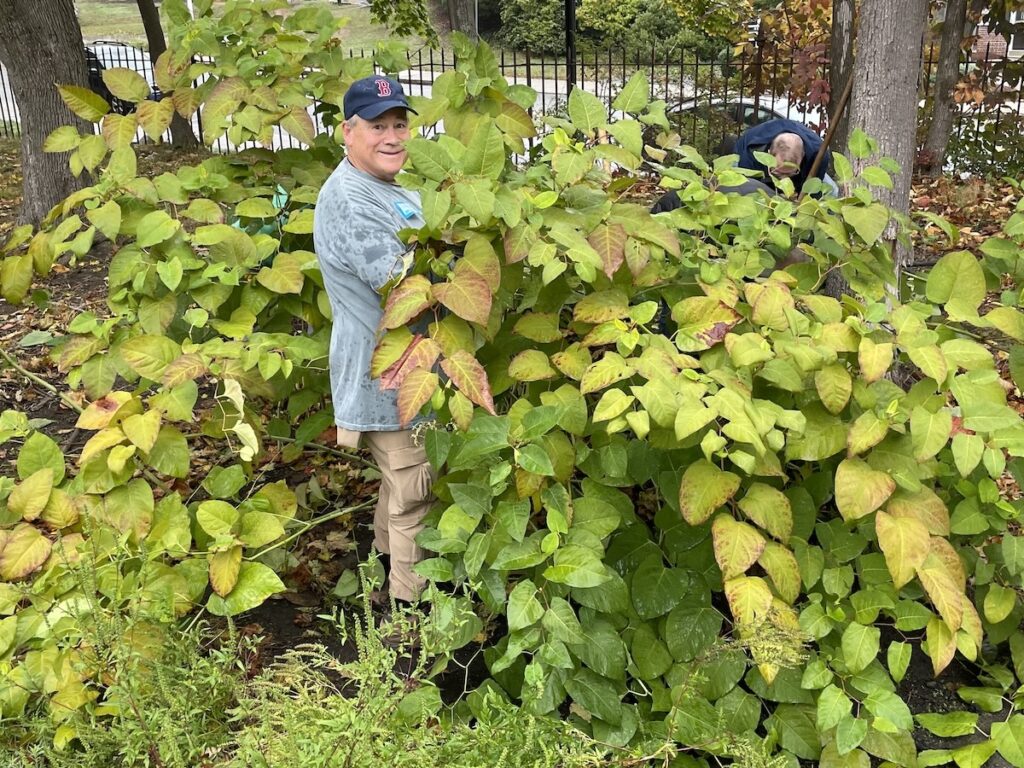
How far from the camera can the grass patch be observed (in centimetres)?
3734

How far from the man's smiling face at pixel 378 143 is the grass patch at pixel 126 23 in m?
32.0

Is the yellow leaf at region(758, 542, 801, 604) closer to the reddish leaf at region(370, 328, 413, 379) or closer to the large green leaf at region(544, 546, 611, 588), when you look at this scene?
the large green leaf at region(544, 546, 611, 588)

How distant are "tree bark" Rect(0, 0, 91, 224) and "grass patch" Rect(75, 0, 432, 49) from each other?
27.1 m

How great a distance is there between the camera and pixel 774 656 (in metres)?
2.00

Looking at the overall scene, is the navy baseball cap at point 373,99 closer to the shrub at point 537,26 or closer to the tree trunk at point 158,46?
the tree trunk at point 158,46

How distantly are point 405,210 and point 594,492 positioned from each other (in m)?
1.05

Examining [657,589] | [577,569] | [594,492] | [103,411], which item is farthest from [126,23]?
[577,569]

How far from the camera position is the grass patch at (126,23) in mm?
37344

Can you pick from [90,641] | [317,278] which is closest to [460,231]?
[317,278]

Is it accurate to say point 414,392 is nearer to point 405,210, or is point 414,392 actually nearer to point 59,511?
point 405,210

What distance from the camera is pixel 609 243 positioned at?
2.29 m

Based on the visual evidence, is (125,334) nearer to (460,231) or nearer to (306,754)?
(460,231)

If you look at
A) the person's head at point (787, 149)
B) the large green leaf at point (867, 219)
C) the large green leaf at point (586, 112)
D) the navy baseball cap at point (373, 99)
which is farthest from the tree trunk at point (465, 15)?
the large green leaf at point (867, 219)

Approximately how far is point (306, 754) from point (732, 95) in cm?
1278
